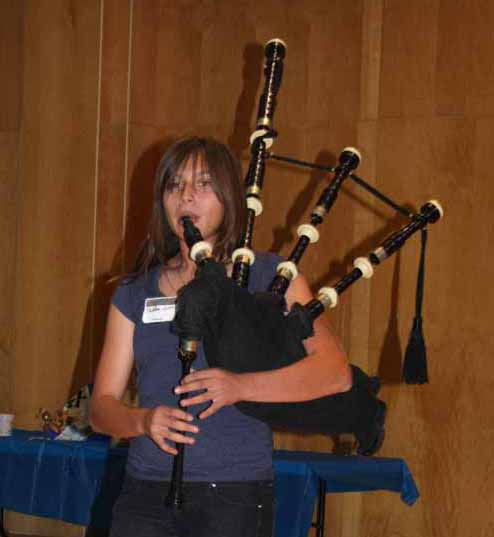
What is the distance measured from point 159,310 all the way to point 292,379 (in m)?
0.32

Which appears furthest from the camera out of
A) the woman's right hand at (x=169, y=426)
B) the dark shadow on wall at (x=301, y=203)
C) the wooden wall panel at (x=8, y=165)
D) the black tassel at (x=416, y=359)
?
the wooden wall panel at (x=8, y=165)

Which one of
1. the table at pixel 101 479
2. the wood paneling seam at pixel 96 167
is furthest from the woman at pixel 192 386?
the wood paneling seam at pixel 96 167

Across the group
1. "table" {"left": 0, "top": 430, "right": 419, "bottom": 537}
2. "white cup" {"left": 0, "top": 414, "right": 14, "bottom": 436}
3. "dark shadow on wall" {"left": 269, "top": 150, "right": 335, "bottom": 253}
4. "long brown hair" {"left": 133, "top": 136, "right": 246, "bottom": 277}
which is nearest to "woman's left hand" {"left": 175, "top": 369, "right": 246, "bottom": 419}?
"long brown hair" {"left": 133, "top": 136, "right": 246, "bottom": 277}

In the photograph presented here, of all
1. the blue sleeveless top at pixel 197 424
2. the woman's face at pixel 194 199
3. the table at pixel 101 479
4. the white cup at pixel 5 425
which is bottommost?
the table at pixel 101 479

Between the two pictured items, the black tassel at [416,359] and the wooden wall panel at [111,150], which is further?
the wooden wall panel at [111,150]

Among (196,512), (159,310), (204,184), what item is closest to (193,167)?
(204,184)

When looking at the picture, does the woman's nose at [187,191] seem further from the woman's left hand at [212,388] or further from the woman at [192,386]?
the woman's left hand at [212,388]

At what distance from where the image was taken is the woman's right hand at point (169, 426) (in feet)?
5.77

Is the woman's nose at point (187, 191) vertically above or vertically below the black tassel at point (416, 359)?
above

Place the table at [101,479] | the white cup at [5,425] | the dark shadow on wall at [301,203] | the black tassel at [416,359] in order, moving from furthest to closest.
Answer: the dark shadow on wall at [301,203]
the white cup at [5,425]
the table at [101,479]
the black tassel at [416,359]

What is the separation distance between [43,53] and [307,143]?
4.37 ft

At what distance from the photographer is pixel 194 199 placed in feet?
6.52

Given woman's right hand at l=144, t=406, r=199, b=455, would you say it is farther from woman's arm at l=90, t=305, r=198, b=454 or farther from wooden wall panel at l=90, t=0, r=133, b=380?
wooden wall panel at l=90, t=0, r=133, b=380

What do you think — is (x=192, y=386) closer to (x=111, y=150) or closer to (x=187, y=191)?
(x=187, y=191)
